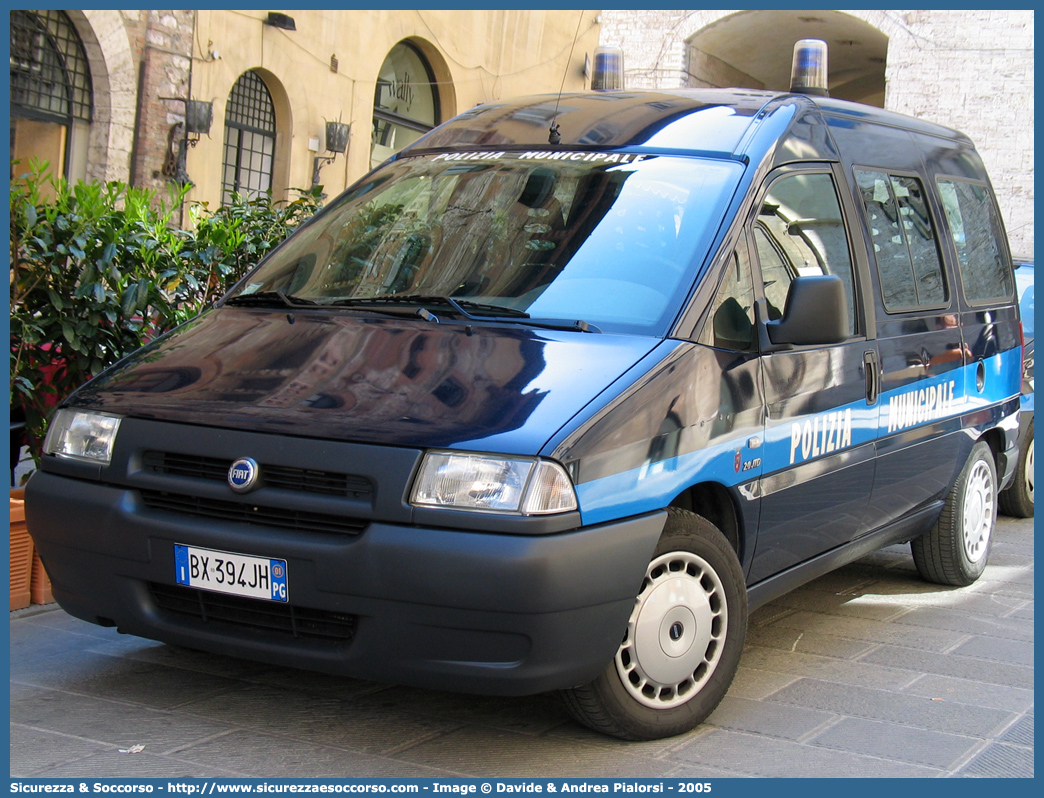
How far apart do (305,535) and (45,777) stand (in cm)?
96

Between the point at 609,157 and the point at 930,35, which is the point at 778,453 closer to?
the point at 609,157

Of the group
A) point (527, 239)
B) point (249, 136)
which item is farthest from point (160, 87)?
point (527, 239)

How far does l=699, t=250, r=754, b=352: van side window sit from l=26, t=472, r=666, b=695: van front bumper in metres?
0.71

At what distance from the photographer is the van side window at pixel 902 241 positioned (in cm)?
500

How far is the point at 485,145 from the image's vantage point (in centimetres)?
477

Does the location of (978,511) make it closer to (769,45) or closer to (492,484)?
(492,484)

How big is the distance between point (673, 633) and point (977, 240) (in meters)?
3.39

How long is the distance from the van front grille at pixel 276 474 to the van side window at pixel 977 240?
359cm

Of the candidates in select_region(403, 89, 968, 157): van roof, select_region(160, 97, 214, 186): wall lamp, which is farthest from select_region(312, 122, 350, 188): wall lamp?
select_region(403, 89, 968, 157): van roof

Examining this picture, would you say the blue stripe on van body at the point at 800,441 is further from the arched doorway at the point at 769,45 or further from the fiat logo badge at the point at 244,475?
the arched doorway at the point at 769,45

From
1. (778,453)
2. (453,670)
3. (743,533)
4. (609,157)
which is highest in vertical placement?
(609,157)

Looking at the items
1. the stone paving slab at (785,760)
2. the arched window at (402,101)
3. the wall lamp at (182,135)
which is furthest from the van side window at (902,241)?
the arched window at (402,101)

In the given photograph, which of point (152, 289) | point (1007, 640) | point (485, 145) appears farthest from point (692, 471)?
point (152, 289)
